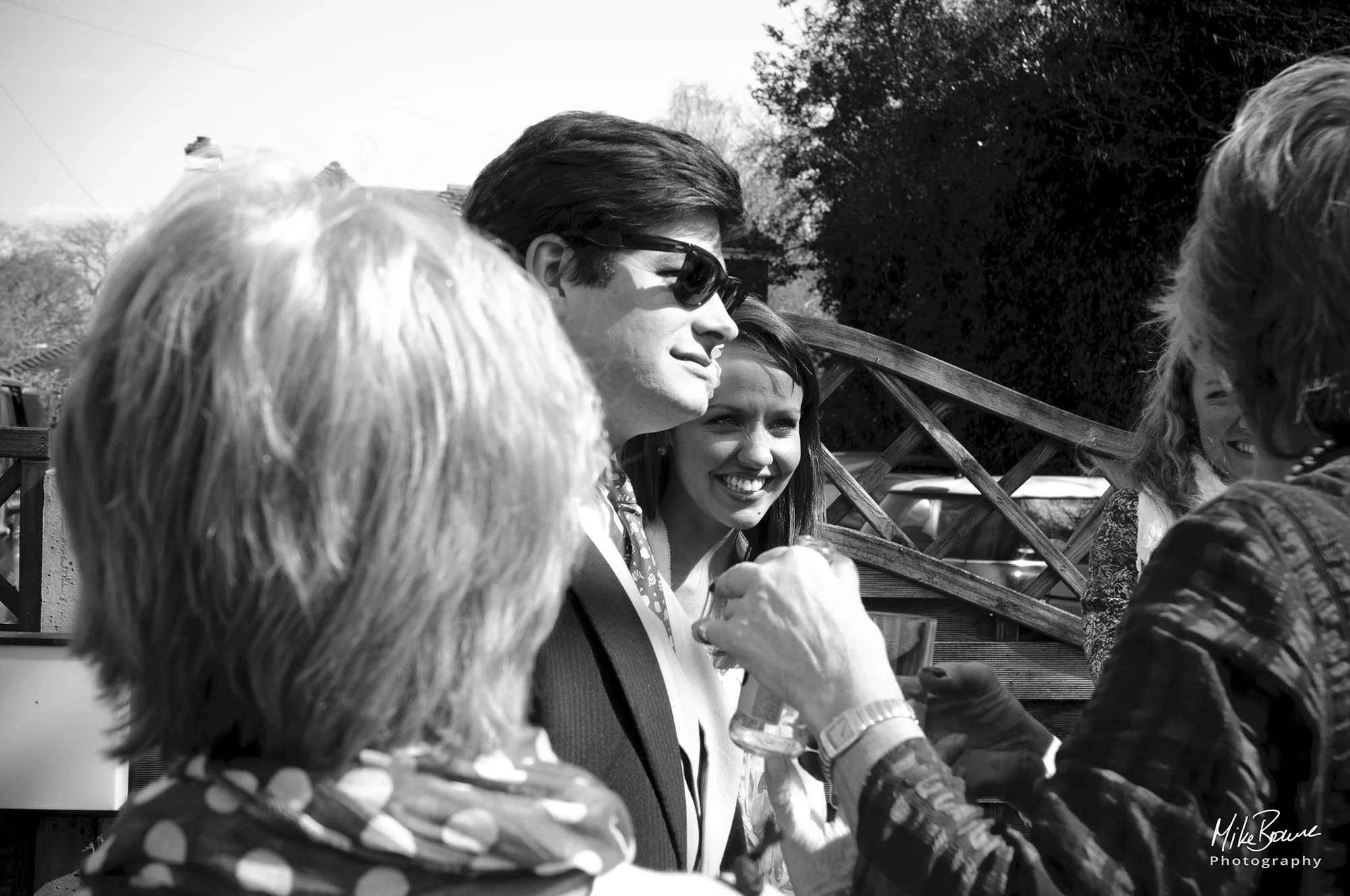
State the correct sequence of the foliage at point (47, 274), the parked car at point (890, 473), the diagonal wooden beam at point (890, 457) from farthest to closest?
the foliage at point (47, 274), the parked car at point (890, 473), the diagonal wooden beam at point (890, 457)

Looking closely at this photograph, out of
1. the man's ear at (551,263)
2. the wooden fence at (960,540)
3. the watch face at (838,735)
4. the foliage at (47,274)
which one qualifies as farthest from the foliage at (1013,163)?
the foliage at (47,274)

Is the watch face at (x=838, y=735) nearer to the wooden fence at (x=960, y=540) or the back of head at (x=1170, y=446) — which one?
the back of head at (x=1170, y=446)

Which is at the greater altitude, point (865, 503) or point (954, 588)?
point (865, 503)

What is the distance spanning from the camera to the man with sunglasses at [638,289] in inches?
66.1

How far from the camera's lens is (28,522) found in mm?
4785

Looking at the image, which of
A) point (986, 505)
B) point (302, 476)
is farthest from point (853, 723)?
point (986, 505)

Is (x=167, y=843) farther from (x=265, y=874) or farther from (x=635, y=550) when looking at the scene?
(x=635, y=550)

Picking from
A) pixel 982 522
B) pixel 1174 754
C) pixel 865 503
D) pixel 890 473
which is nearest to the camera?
pixel 1174 754

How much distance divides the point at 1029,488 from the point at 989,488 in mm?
3233

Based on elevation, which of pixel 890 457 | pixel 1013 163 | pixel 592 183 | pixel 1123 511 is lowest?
pixel 890 457

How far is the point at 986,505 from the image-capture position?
5.43 metres

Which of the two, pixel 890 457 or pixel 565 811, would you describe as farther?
pixel 890 457

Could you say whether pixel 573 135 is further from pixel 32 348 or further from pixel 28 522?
pixel 32 348

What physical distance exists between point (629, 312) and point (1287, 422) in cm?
102
